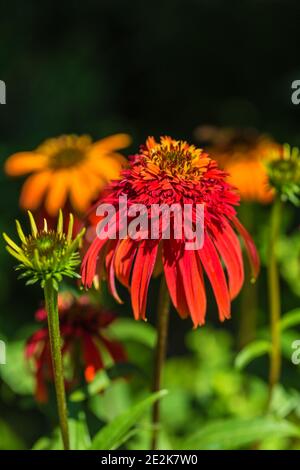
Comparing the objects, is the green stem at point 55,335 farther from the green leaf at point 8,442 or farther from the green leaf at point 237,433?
the green leaf at point 8,442

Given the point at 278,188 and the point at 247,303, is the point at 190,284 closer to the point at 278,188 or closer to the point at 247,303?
the point at 278,188

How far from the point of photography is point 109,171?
54.7 inches

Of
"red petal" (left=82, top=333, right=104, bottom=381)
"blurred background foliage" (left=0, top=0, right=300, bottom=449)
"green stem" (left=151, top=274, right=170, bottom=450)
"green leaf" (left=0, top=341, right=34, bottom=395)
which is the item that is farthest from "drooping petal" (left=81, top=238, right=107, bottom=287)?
"blurred background foliage" (left=0, top=0, right=300, bottom=449)

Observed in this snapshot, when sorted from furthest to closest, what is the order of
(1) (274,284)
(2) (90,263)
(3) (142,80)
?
(3) (142,80) < (1) (274,284) < (2) (90,263)

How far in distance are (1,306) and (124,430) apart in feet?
4.12

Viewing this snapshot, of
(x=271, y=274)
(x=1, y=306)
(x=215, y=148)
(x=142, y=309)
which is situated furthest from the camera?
(x=1, y=306)

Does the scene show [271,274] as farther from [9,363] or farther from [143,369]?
[9,363]

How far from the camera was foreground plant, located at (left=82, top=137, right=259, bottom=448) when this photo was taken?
2.84 ft

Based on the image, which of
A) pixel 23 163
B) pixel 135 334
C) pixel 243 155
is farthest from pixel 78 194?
pixel 243 155

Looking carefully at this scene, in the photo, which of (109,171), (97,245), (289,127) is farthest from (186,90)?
(97,245)

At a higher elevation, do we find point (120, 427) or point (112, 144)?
point (112, 144)

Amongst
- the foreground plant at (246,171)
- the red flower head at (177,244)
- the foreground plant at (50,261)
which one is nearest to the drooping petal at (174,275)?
the red flower head at (177,244)

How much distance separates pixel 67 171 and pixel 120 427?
2.06ft

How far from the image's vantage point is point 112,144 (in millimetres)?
1393
